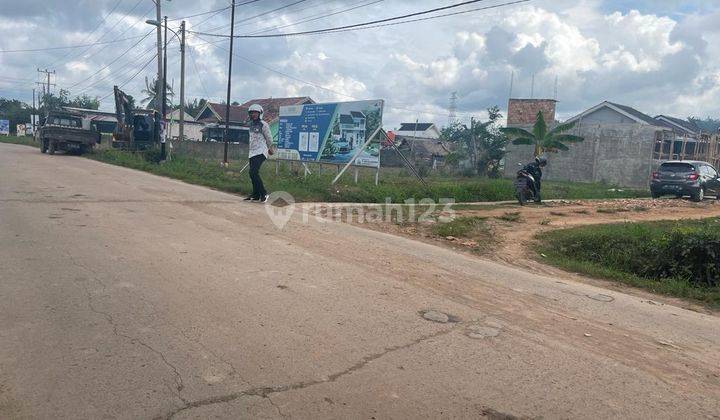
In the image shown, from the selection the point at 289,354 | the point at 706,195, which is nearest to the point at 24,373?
the point at 289,354

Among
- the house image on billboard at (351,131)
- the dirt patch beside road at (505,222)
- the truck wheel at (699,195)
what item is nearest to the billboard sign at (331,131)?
the house image on billboard at (351,131)

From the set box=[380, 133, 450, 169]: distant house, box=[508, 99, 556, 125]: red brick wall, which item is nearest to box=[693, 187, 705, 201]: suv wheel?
box=[508, 99, 556, 125]: red brick wall

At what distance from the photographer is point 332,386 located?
3.53 m

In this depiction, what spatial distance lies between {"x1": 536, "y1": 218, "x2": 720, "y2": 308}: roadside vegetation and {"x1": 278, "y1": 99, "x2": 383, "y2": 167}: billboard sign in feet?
26.5

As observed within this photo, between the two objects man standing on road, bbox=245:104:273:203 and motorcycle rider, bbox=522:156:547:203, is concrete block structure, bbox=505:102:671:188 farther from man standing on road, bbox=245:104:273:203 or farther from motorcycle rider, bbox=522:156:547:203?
man standing on road, bbox=245:104:273:203

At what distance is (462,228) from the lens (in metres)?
9.98

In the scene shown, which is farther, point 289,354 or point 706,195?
point 706,195

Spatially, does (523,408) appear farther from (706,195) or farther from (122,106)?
(122,106)

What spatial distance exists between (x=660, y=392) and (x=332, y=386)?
2208mm

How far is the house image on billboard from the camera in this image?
1645 cm

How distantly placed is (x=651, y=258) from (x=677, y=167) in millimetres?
14741

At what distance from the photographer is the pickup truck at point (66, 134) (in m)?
28.4

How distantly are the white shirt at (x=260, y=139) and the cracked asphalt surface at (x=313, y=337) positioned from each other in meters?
4.34

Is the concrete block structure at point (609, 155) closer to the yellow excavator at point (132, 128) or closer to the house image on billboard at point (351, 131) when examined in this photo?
the house image on billboard at point (351, 131)
